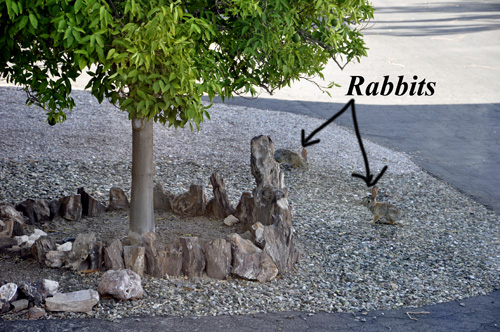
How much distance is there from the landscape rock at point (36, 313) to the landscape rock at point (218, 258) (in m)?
1.29

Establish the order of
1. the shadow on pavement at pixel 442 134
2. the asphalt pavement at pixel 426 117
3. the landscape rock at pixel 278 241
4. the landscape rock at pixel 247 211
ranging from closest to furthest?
the asphalt pavement at pixel 426 117 → the landscape rock at pixel 278 241 → the landscape rock at pixel 247 211 → the shadow on pavement at pixel 442 134

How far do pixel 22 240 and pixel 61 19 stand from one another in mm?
2335

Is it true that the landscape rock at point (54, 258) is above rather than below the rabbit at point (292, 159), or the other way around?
below

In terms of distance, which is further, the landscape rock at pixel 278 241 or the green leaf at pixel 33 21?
the landscape rock at pixel 278 241

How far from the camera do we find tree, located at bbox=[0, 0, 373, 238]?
145 inches

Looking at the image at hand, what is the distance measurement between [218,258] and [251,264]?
273mm

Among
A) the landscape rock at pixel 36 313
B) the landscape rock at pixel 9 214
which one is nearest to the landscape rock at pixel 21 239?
the landscape rock at pixel 9 214

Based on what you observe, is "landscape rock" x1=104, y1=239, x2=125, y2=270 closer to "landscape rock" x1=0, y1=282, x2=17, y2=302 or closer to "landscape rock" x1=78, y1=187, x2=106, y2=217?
"landscape rock" x1=0, y1=282, x2=17, y2=302

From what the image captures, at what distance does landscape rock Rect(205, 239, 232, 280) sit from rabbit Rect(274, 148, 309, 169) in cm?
374

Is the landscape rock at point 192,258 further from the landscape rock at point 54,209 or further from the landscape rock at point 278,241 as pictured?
the landscape rock at point 54,209

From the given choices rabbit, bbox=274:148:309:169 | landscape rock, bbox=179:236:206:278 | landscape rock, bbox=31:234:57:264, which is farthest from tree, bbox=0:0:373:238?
rabbit, bbox=274:148:309:169

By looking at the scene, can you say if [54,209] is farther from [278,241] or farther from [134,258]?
[278,241]

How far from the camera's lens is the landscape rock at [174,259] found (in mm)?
4773

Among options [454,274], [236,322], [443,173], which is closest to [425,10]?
[443,173]
